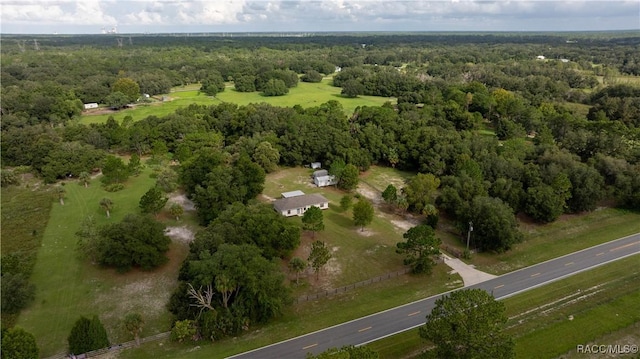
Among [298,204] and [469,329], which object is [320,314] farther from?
[298,204]

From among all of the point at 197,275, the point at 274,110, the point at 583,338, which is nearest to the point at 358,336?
the point at 197,275

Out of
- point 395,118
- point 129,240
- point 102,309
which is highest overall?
point 395,118

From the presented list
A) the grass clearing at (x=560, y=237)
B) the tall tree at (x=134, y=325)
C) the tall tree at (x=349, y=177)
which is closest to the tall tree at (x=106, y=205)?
the tall tree at (x=134, y=325)

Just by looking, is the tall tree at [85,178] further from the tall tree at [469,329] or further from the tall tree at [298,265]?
the tall tree at [469,329]

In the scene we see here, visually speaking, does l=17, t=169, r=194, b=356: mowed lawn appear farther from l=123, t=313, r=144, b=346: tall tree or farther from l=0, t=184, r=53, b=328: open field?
l=123, t=313, r=144, b=346: tall tree

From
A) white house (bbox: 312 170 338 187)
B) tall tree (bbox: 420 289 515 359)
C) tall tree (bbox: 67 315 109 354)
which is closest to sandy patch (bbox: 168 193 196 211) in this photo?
white house (bbox: 312 170 338 187)

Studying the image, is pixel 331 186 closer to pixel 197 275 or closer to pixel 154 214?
pixel 154 214

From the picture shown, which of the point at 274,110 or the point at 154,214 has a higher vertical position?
the point at 274,110
